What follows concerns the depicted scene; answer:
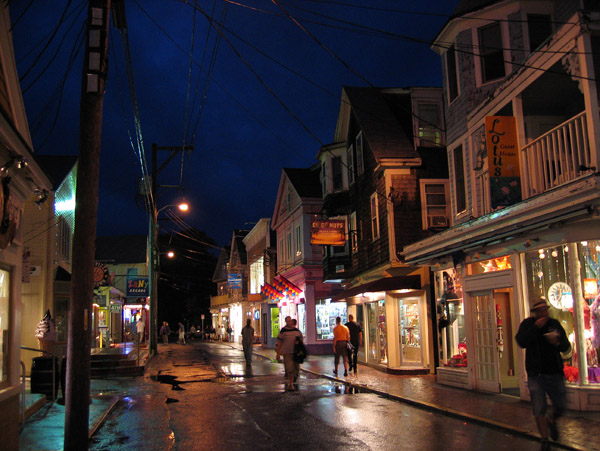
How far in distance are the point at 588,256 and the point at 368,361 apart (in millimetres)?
13345

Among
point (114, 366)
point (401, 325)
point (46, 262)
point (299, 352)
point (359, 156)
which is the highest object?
point (359, 156)

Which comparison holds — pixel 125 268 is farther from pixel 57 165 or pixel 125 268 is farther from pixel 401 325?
pixel 401 325

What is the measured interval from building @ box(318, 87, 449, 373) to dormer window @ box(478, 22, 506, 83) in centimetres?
507

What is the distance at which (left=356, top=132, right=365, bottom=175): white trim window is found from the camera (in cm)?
2329

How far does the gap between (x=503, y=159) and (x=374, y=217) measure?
30.9 ft

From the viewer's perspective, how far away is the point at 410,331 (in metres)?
19.4

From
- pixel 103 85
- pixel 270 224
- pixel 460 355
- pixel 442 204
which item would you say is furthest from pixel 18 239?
pixel 270 224

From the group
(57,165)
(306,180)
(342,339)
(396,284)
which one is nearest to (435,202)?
(396,284)

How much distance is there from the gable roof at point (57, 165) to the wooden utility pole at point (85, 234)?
15.6m

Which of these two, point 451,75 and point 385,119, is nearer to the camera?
point 451,75

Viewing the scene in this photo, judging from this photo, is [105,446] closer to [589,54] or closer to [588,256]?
[588,256]

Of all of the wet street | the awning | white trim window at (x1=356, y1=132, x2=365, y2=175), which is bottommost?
the wet street

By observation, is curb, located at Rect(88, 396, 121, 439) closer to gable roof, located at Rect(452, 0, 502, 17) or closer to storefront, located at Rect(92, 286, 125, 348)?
gable roof, located at Rect(452, 0, 502, 17)

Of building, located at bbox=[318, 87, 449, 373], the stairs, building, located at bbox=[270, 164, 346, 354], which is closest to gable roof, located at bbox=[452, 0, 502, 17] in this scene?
building, located at bbox=[318, 87, 449, 373]
